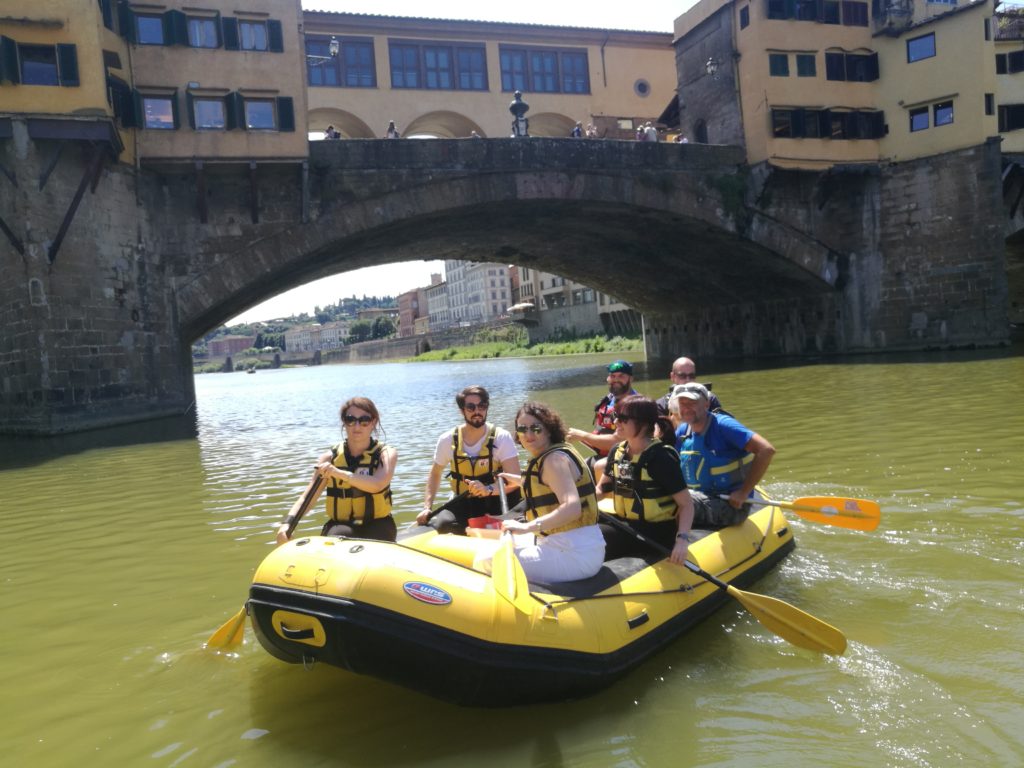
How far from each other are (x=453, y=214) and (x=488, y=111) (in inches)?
406

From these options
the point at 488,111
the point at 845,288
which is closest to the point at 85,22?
the point at 488,111

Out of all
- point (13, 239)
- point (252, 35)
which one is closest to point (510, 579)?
point (13, 239)

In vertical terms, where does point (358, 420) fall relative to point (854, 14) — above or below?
below

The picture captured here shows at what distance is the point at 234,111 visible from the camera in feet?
66.9

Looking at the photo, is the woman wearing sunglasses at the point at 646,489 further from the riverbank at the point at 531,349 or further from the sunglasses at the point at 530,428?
the riverbank at the point at 531,349

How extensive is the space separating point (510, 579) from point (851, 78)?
2738 cm

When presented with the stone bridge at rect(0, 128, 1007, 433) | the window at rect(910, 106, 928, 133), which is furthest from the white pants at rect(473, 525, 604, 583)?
the window at rect(910, 106, 928, 133)

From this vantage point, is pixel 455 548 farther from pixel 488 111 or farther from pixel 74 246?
pixel 488 111

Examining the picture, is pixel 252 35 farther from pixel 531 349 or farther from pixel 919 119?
pixel 531 349

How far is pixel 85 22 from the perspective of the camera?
17812mm

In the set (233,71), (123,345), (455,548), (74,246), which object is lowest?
(455,548)

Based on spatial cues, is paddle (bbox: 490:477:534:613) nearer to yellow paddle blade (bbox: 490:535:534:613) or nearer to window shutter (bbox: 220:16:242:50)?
yellow paddle blade (bbox: 490:535:534:613)

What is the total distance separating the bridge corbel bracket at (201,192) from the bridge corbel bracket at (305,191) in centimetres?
233

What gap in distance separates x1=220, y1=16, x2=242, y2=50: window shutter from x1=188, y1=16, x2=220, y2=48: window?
172mm
